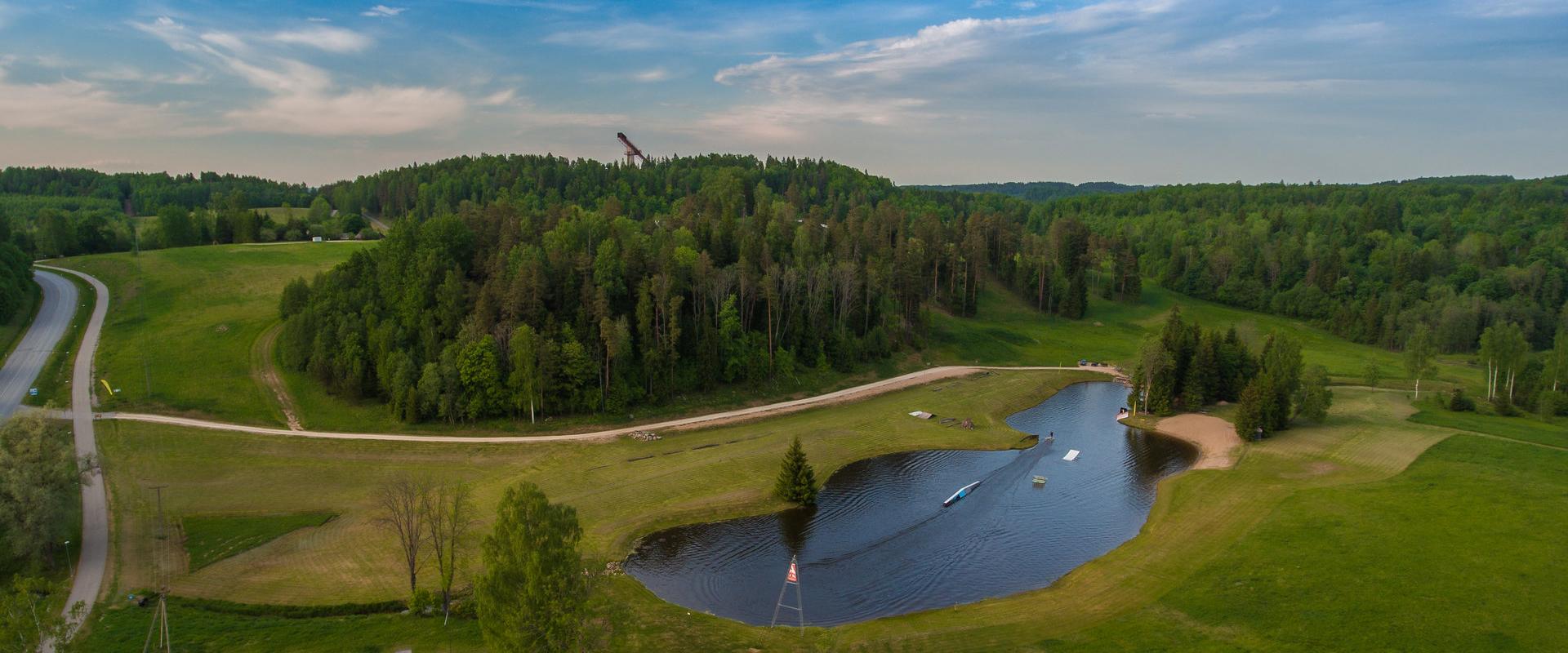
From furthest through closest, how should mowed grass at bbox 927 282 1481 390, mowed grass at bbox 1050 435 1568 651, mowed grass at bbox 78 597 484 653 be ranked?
mowed grass at bbox 927 282 1481 390 → mowed grass at bbox 1050 435 1568 651 → mowed grass at bbox 78 597 484 653

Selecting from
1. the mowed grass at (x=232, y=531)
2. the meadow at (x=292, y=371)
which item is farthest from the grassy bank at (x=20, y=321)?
the mowed grass at (x=232, y=531)

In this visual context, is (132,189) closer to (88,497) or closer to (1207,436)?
(88,497)

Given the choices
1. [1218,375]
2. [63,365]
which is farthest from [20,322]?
[1218,375]

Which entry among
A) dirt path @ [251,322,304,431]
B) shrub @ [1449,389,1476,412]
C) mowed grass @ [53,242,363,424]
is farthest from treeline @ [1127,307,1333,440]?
mowed grass @ [53,242,363,424]

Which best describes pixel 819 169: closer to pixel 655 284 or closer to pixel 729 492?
pixel 655 284

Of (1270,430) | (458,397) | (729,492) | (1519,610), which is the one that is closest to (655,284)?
(458,397)

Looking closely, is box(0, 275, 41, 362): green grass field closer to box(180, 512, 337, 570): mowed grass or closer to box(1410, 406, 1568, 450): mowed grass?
box(180, 512, 337, 570): mowed grass
